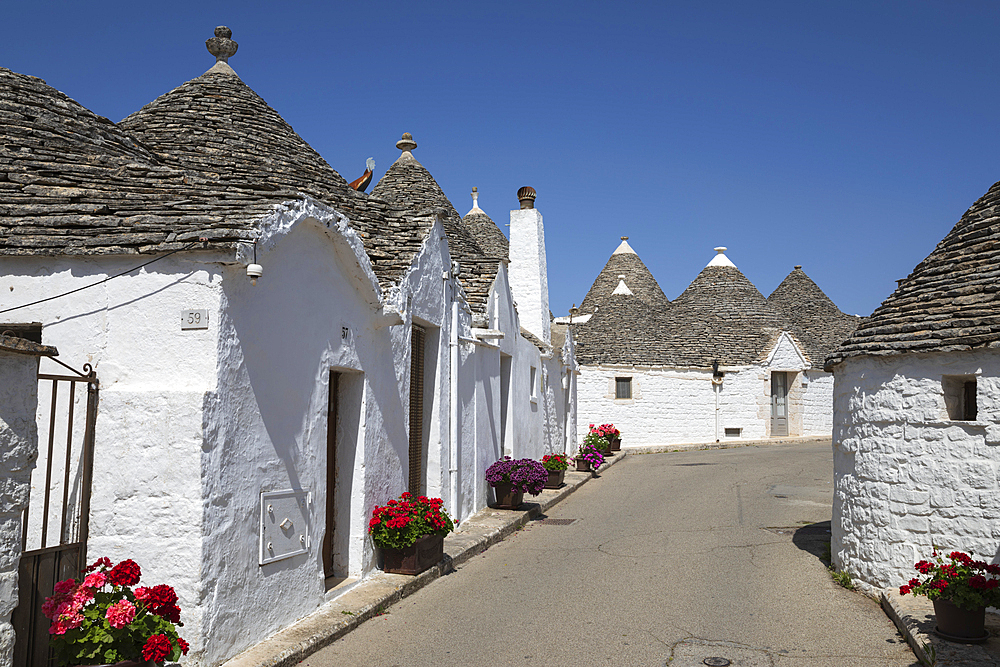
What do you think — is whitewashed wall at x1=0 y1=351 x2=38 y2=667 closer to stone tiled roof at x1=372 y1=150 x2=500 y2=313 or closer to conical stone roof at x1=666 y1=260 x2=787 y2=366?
stone tiled roof at x1=372 y1=150 x2=500 y2=313

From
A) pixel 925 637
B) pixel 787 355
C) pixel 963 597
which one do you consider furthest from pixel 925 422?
pixel 787 355

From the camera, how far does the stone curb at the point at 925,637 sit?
5422mm

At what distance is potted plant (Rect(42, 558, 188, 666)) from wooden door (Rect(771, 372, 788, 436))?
27866 mm

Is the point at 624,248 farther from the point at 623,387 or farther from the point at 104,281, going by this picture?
the point at 104,281

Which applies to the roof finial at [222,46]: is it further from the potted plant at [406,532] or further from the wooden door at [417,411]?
the potted plant at [406,532]

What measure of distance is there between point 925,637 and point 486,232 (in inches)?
822

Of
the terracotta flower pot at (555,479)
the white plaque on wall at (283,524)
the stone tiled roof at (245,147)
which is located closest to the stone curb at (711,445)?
the terracotta flower pot at (555,479)

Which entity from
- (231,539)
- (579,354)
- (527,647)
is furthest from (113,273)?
(579,354)

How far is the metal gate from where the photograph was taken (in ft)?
13.8

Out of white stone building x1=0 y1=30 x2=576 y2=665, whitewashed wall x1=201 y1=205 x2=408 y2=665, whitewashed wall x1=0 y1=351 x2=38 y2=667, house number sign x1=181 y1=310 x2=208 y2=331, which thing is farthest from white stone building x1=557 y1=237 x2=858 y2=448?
whitewashed wall x1=0 y1=351 x2=38 y2=667

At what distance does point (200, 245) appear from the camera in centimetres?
514

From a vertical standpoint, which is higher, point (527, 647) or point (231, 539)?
point (231, 539)

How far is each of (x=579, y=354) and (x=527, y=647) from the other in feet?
77.4

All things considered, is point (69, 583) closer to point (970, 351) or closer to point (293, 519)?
point (293, 519)
